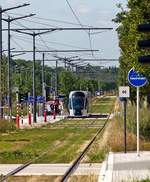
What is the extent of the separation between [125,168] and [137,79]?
4884mm

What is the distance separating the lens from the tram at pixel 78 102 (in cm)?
7581

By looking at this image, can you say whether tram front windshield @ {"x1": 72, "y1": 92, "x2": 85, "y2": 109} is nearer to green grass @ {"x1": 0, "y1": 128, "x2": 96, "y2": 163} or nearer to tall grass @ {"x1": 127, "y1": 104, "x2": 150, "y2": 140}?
green grass @ {"x1": 0, "y1": 128, "x2": 96, "y2": 163}

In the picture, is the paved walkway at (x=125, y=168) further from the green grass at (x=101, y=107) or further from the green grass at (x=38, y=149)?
the green grass at (x=101, y=107)

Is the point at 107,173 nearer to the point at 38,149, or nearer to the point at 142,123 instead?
the point at 38,149

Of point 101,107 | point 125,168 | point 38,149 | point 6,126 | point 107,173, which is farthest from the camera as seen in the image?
point 101,107

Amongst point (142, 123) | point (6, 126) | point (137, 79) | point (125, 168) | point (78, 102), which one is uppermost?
point (137, 79)

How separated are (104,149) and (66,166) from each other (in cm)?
551

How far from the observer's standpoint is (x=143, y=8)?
22094 mm

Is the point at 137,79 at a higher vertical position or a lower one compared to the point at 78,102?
higher

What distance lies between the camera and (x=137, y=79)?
23.4m

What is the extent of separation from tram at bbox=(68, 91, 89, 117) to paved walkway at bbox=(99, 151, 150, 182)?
50962mm

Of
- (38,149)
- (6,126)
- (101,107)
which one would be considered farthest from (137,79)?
(101,107)

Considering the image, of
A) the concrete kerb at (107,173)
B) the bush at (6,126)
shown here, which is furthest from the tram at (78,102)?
the concrete kerb at (107,173)

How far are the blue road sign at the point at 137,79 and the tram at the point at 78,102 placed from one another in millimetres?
52171
